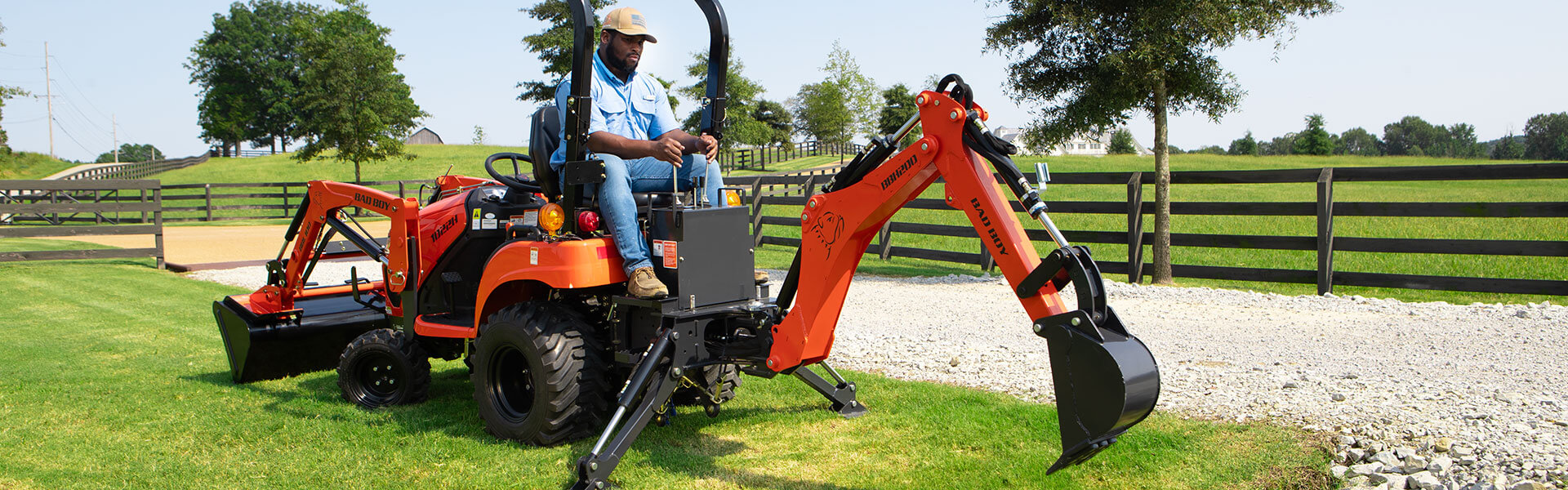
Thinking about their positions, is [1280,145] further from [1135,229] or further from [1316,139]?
[1135,229]

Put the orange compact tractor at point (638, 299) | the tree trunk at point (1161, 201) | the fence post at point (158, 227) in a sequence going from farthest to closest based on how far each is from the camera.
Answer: the fence post at point (158, 227) → the tree trunk at point (1161, 201) → the orange compact tractor at point (638, 299)

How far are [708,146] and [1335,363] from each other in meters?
4.50

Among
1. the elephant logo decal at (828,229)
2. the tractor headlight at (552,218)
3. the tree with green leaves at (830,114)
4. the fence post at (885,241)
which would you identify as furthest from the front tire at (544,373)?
the tree with green leaves at (830,114)

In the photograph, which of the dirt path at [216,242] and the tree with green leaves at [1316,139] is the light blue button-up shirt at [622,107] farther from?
the tree with green leaves at [1316,139]

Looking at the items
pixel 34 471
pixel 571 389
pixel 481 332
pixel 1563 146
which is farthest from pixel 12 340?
pixel 1563 146

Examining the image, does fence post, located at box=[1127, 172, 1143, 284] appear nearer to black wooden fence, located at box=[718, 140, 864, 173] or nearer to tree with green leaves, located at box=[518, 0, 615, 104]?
tree with green leaves, located at box=[518, 0, 615, 104]

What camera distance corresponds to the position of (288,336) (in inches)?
258

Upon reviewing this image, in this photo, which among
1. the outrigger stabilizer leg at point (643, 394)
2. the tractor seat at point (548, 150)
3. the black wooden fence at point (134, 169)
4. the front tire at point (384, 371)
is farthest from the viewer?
the black wooden fence at point (134, 169)

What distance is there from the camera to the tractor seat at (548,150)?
473 cm

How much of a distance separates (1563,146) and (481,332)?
232 feet

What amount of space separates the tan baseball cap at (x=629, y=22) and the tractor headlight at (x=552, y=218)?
36.6 inches

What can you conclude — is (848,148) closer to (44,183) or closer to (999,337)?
(44,183)

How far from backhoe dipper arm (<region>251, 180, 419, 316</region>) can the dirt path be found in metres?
9.04

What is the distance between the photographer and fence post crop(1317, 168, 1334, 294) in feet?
31.3
